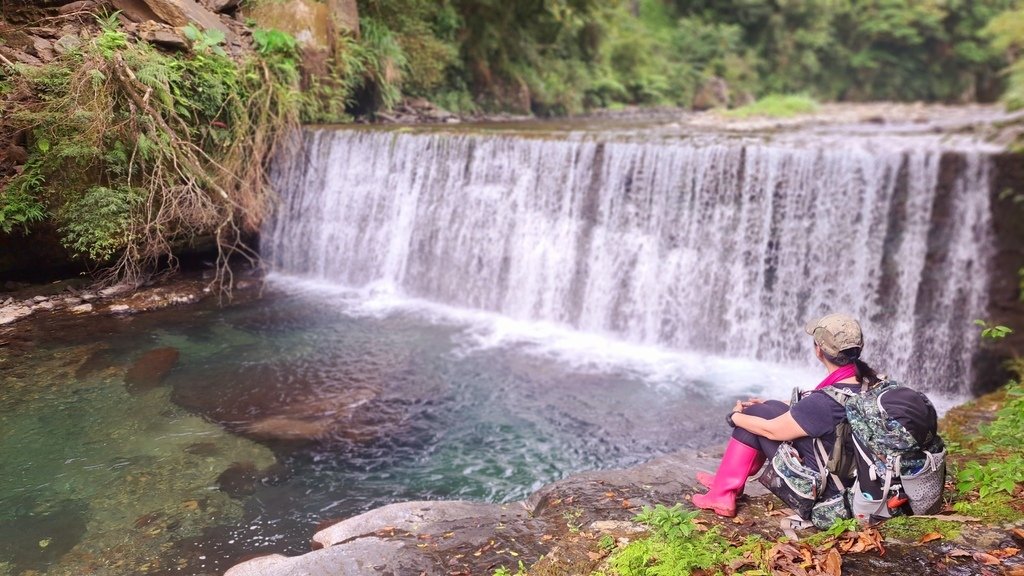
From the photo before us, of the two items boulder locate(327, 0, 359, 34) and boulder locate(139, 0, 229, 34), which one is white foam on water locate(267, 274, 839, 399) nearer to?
boulder locate(139, 0, 229, 34)

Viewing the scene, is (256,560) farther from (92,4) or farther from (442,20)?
(442,20)

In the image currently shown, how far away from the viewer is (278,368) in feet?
23.8

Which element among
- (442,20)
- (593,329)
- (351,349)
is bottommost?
(351,349)

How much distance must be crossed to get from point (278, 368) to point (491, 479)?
325 cm

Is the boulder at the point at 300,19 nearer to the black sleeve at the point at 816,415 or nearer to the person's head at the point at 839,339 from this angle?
the person's head at the point at 839,339

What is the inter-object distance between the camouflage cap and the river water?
2776 mm

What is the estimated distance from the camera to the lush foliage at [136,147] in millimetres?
7754

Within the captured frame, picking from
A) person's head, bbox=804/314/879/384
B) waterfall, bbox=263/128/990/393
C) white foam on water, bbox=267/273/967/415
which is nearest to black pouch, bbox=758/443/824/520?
person's head, bbox=804/314/879/384

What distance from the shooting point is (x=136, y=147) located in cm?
821

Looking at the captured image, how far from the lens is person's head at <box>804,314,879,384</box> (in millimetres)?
3068

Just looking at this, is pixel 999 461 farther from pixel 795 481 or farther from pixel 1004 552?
pixel 795 481

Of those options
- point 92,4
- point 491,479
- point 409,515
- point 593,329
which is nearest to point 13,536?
point 409,515

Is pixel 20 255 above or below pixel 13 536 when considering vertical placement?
above

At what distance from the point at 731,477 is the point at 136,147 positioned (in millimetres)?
8195
